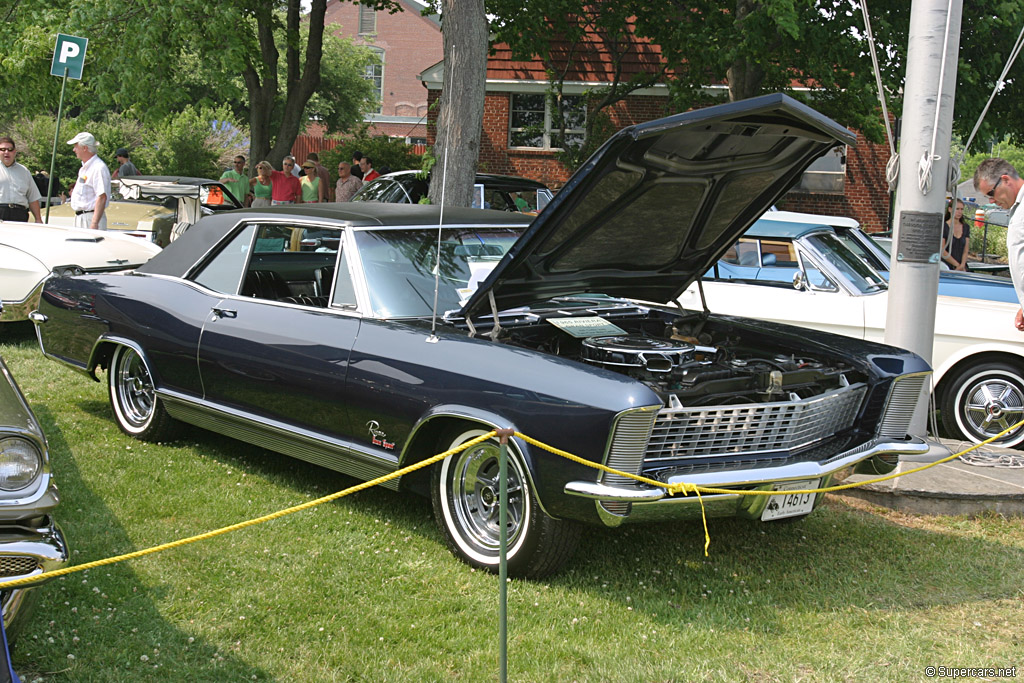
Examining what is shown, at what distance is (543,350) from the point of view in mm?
4805

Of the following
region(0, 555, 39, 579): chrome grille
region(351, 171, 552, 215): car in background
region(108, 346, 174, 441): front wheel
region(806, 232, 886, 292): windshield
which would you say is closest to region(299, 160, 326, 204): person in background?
region(351, 171, 552, 215): car in background

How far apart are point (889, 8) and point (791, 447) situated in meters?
12.9

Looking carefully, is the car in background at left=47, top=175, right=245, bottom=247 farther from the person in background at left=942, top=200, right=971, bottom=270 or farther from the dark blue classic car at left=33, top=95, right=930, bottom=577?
the person in background at left=942, top=200, right=971, bottom=270

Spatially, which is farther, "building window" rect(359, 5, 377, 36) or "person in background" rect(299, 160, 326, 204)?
"building window" rect(359, 5, 377, 36)

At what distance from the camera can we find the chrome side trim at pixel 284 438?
14.9 feet

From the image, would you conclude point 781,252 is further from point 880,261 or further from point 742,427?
point 742,427

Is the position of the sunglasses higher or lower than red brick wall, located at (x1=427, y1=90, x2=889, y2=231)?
lower

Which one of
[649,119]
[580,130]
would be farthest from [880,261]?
[580,130]

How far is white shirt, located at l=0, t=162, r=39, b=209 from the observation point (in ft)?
34.8

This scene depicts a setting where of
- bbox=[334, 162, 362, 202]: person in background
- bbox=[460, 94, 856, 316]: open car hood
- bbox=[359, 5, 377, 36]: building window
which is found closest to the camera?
bbox=[460, 94, 856, 316]: open car hood

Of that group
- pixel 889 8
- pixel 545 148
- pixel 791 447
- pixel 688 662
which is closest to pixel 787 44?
pixel 889 8

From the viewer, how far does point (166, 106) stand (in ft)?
60.6

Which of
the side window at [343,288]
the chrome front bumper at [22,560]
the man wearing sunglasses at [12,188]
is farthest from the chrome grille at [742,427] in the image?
the man wearing sunglasses at [12,188]

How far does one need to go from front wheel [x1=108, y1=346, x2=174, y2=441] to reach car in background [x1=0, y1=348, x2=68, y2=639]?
2558 mm
